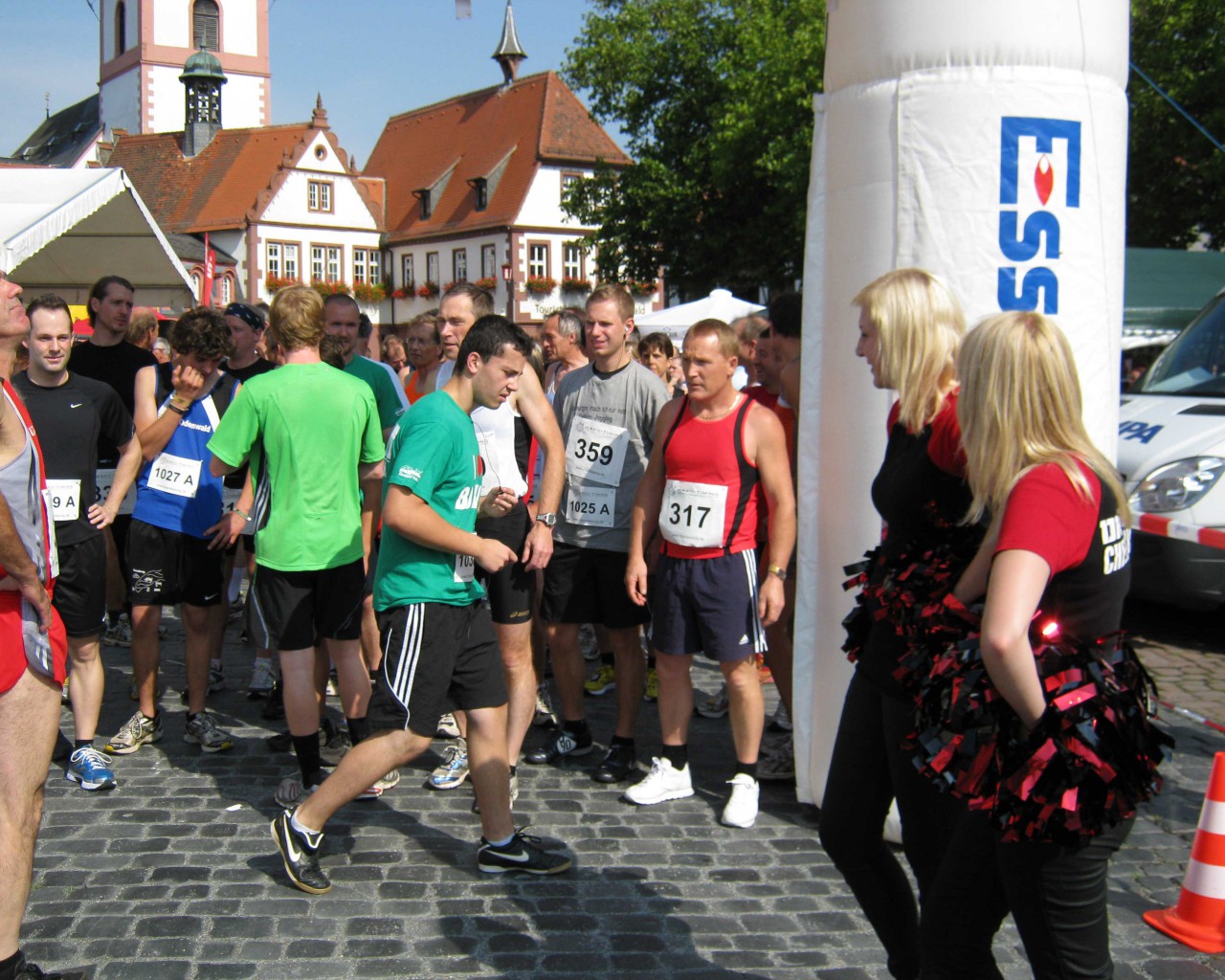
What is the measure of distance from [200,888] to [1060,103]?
3894mm

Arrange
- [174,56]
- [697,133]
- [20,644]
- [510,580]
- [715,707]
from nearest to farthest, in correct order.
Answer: [20,644] → [510,580] → [715,707] → [697,133] → [174,56]

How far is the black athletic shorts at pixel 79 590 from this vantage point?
17.4 feet

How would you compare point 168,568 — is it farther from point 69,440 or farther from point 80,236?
point 80,236

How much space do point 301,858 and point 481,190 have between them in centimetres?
5764

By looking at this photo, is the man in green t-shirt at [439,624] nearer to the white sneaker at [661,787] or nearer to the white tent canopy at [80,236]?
the white sneaker at [661,787]

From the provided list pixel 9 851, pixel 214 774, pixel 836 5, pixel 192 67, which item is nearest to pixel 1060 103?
pixel 836 5

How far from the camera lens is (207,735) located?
5.64 metres

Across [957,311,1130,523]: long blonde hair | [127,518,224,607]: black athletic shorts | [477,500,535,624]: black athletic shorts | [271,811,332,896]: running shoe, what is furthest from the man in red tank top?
[957,311,1130,523]: long blonde hair

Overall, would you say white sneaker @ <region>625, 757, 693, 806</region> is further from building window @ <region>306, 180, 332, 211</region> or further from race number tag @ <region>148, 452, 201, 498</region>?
building window @ <region>306, 180, 332, 211</region>

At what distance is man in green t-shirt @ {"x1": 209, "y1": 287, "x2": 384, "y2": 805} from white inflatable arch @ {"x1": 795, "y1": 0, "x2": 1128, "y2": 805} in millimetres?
1979

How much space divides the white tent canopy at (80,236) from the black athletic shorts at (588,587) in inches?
212

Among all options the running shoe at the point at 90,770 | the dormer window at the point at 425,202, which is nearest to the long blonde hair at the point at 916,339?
the running shoe at the point at 90,770

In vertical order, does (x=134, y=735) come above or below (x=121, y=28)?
below

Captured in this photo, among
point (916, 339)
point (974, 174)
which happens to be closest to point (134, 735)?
point (916, 339)
